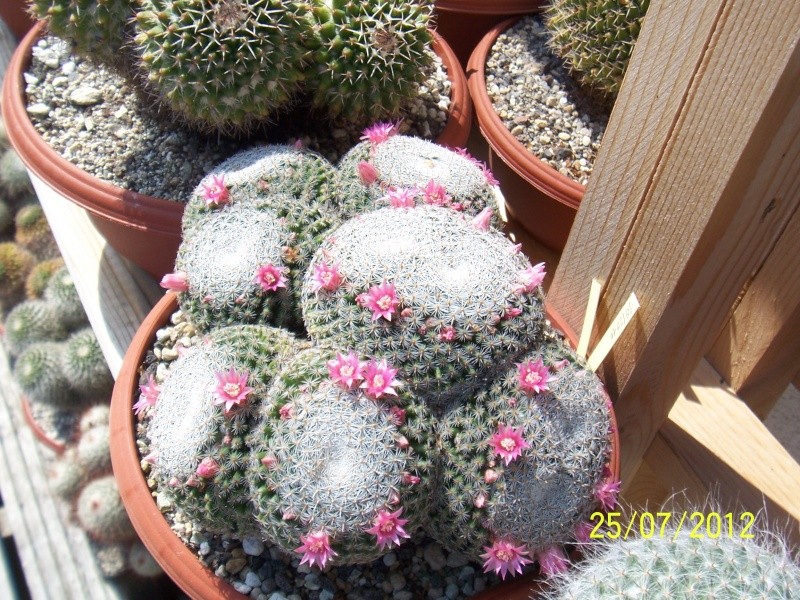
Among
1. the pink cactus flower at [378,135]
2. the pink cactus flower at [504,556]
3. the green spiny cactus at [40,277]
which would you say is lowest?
the green spiny cactus at [40,277]

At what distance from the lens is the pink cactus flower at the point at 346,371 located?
34.3 inches

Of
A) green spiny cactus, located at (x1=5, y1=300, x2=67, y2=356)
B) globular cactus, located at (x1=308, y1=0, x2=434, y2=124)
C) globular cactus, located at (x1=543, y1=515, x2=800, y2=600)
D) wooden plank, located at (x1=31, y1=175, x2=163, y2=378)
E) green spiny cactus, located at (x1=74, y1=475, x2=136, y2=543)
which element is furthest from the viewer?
green spiny cactus, located at (x1=5, y1=300, x2=67, y2=356)

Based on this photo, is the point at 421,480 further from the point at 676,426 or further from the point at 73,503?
the point at 73,503

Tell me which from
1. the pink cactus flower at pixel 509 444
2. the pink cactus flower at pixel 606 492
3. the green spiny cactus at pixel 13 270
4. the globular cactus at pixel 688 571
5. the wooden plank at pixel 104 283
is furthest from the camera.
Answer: the green spiny cactus at pixel 13 270

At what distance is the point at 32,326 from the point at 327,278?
1581 mm

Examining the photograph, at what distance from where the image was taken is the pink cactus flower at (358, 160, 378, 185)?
119cm

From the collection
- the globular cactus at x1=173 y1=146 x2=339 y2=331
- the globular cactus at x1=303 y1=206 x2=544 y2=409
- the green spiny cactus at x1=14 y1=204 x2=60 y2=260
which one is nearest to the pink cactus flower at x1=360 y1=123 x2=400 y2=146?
the globular cactus at x1=173 y1=146 x2=339 y2=331

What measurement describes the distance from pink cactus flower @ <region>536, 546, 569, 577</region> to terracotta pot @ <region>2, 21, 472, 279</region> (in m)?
0.87

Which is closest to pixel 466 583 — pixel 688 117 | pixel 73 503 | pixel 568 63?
pixel 688 117

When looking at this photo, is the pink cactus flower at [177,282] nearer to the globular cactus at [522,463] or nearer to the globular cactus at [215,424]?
the globular cactus at [215,424]

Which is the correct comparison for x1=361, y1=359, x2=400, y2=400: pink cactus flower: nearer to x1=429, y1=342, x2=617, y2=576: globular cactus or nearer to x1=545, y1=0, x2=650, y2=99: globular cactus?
x1=429, y1=342, x2=617, y2=576: globular cactus

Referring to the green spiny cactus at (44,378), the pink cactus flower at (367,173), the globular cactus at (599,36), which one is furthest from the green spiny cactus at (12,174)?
the globular cactus at (599,36)

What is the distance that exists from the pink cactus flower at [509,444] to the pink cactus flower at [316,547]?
237mm

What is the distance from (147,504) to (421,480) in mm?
484
